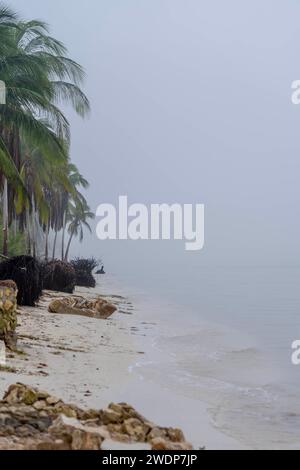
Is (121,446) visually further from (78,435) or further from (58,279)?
(58,279)

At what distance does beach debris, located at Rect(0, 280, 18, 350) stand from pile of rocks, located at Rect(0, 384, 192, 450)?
13.4ft

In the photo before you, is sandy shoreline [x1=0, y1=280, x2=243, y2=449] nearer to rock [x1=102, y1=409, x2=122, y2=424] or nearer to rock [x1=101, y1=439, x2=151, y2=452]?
rock [x1=102, y1=409, x2=122, y2=424]

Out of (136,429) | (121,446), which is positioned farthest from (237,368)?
(121,446)

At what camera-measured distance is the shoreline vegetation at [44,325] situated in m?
5.08

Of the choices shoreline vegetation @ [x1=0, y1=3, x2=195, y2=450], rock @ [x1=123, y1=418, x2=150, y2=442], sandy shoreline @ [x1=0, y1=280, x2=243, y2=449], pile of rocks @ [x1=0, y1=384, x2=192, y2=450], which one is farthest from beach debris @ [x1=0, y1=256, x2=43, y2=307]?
rock @ [x1=123, y1=418, x2=150, y2=442]

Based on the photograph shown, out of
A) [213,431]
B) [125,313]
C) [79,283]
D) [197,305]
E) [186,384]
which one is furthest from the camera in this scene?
[79,283]

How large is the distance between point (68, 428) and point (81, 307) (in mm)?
12334

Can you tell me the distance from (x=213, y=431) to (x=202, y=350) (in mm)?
7174

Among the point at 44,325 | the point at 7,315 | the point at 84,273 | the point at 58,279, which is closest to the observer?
the point at 7,315

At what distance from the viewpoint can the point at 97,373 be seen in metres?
9.08

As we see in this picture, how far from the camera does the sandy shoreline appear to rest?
692 cm

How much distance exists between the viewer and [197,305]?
1159 inches
